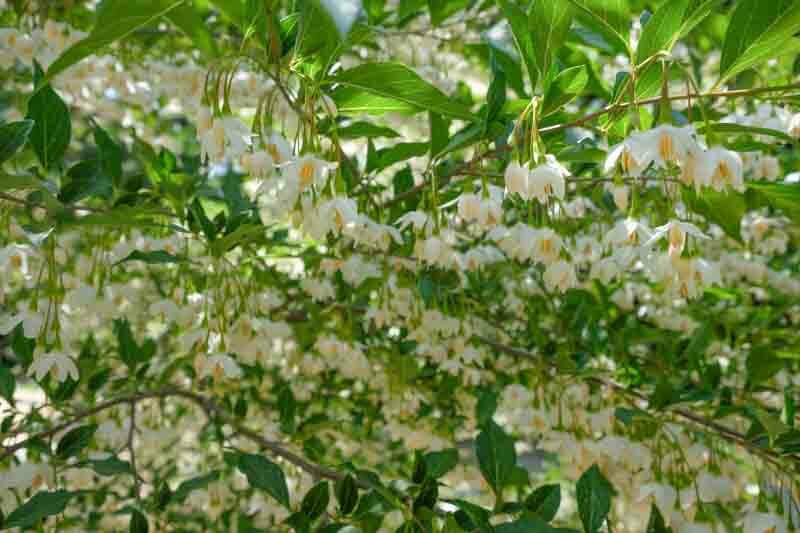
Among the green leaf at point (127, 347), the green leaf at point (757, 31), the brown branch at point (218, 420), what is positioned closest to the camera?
the green leaf at point (757, 31)

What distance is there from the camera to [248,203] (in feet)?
5.82

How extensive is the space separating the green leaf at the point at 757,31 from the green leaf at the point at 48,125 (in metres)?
1.28

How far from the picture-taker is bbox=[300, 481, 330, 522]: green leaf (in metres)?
1.44

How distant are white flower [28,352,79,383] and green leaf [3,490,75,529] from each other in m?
0.25

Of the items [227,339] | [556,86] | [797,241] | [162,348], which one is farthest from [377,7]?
[162,348]

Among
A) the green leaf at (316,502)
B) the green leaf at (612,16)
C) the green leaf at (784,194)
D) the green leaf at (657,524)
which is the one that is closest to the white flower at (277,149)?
the green leaf at (612,16)

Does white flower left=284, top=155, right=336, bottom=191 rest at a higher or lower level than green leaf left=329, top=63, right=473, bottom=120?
lower

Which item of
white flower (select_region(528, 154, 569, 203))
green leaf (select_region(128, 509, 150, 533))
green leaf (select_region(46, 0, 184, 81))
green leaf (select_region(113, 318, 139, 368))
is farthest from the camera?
green leaf (select_region(113, 318, 139, 368))

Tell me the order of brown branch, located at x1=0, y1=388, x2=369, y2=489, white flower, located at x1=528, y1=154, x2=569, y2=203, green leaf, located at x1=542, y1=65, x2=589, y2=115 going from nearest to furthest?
1. white flower, located at x1=528, y1=154, x2=569, y2=203
2. green leaf, located at x1=542, y1=65, x2=589, y2=115
3. brown branch, located at x1=0, y1=388, x2=369, y2=489

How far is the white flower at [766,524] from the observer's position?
1377 millimetres

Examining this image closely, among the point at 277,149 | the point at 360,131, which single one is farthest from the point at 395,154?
the point at 277,149

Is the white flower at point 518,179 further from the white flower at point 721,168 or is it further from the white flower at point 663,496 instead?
the white flower at point 663,496

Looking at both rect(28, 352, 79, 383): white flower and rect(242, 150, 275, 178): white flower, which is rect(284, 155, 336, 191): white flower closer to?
rect(242, 150, 275, 178): white flower

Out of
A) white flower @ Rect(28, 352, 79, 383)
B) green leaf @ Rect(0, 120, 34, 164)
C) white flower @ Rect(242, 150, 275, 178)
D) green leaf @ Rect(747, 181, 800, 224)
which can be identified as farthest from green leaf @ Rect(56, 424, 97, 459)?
green leaf @ Rect(747, 181, 800, 224)
